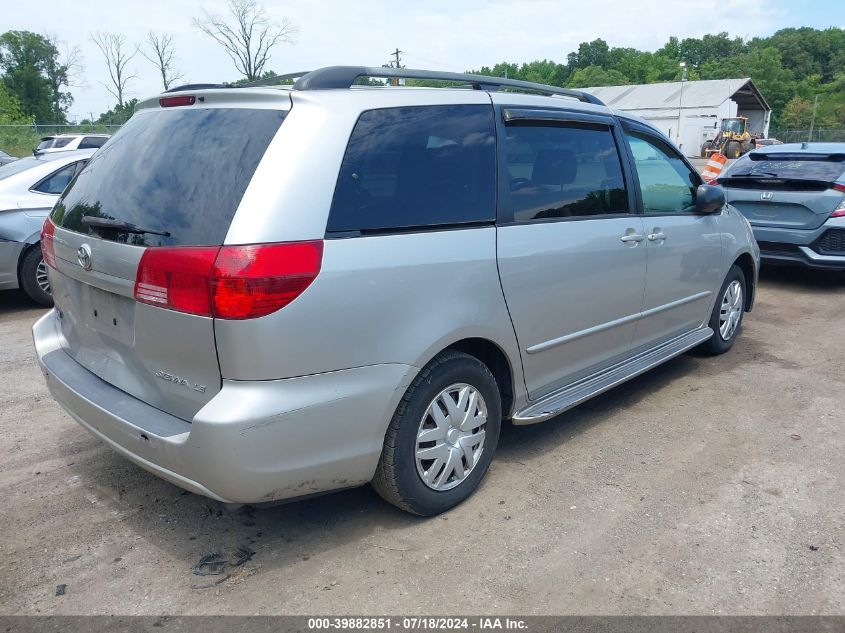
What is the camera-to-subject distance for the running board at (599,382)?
351cm

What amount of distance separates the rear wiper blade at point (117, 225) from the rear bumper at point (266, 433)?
669 millimetres

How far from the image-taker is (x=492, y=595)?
261cm

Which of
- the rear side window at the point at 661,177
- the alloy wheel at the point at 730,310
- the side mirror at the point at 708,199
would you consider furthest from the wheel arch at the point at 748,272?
the rear side window at the point at 661,177

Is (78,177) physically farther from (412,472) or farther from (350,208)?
(412,472)

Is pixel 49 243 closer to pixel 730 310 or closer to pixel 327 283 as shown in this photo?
pixel 327 283

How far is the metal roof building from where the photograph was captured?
2106 inches

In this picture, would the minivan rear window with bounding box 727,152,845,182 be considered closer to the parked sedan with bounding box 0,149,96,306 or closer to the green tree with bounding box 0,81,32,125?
the parked sedan with bounding box 0,149,96,306

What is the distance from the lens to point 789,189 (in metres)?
7.76

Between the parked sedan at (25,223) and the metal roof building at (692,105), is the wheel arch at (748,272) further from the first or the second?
the metal roof building at (692,105)

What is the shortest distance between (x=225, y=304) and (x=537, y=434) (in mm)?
2308

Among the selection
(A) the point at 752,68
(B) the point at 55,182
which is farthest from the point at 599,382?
(A) the point at 752,68

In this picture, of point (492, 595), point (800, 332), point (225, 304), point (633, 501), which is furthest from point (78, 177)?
point (800, 332)

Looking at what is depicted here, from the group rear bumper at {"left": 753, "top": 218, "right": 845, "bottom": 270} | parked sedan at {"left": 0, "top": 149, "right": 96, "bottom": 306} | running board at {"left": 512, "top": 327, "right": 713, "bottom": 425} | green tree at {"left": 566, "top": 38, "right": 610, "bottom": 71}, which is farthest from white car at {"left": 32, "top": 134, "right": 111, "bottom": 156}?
green tree at {"left": 566, "top": 38, "right": 610, "bottom": 71}

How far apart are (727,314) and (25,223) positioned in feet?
21.4
